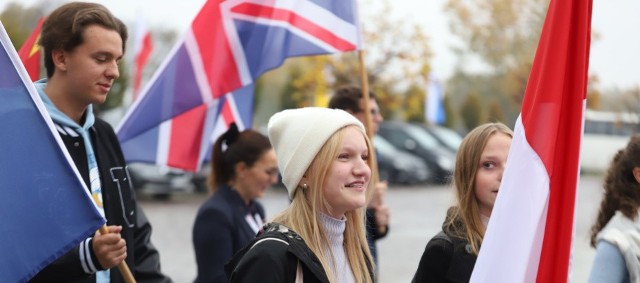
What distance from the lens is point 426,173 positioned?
30.6 m

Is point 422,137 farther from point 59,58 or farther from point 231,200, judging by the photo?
point 59,58

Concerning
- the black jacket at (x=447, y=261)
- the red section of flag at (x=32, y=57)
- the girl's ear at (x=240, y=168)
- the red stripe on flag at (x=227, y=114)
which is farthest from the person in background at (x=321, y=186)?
the red stripe on flag at (x=227, y=114)

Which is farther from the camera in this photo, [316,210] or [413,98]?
[413,98]

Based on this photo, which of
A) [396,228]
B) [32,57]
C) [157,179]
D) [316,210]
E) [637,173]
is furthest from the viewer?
[157,179]

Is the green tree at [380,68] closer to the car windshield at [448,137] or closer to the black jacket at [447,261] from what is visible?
the car windshield at [448,137]

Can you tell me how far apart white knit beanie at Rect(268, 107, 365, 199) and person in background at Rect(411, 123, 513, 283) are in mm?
641

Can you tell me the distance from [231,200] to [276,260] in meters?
2.47

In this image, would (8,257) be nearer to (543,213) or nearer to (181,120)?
(543,213)

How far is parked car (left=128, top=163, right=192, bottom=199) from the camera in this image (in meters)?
22.5

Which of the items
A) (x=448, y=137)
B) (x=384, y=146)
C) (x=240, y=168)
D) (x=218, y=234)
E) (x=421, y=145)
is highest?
(x=240, y=168)

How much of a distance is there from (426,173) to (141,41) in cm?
1411

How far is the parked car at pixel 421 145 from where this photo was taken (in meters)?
30.1

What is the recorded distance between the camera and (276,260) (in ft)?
10.2

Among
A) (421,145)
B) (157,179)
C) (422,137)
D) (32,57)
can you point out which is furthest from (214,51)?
(422,137)
